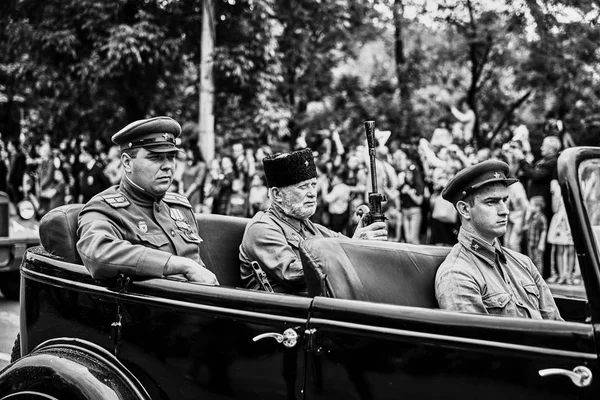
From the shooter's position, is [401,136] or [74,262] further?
[401,136]

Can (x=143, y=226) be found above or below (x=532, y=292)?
above

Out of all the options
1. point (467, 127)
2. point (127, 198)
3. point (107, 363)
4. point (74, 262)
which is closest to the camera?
point (107, 363)

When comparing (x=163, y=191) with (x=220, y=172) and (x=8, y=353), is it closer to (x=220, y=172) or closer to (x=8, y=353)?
(x=8, y=353)

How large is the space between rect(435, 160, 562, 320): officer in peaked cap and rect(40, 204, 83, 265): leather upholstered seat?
1.62 meters

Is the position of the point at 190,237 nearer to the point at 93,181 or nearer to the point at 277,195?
the point at 277,195

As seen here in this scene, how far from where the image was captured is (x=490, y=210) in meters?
3.34

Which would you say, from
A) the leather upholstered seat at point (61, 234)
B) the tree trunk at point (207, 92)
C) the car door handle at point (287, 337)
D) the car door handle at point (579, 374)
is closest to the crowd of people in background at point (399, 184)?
the tree trunk at point (207, 92)

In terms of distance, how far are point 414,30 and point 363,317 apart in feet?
59.5

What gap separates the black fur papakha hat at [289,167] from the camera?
167 inches

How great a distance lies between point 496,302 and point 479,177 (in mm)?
529

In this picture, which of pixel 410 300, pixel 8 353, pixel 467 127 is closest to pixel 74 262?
pixel 410 300

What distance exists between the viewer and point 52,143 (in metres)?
17.3

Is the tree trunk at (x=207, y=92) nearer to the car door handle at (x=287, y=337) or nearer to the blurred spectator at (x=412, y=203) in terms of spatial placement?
the blurred spectator at (x=412, y=203)

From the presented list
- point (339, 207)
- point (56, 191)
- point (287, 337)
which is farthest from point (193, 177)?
point (287, 337)
